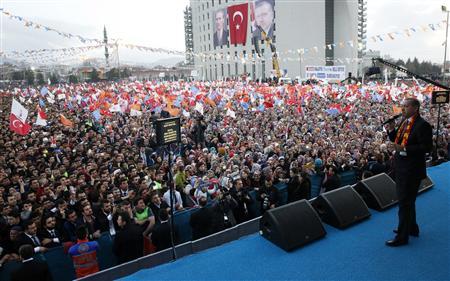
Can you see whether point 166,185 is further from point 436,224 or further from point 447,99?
point 447,99

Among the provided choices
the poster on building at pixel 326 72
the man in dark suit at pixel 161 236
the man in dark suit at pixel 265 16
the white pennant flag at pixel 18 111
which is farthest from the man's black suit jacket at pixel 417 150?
the man in dark suit at pixel 265 16

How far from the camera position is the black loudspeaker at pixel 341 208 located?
4.21m

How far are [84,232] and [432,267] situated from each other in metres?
4.61

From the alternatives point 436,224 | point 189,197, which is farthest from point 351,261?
point 189,197

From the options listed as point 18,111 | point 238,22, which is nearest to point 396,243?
point 18,111

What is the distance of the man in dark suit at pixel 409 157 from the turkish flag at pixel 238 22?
6902 cm

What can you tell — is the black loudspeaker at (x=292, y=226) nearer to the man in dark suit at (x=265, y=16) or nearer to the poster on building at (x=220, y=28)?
the man in dark suit at (x=265, y=16)

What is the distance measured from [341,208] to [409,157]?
1.16m

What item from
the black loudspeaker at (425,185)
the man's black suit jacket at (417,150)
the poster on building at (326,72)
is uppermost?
the poster on building at (326,72)

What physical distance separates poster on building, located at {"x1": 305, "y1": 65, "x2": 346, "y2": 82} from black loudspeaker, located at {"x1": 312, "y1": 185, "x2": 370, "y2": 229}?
112 ft

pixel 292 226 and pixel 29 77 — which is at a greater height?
pixel 29 77

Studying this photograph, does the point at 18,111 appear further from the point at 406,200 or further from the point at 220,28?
the point at 220,28

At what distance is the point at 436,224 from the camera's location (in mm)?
4117

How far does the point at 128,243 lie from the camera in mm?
5219
